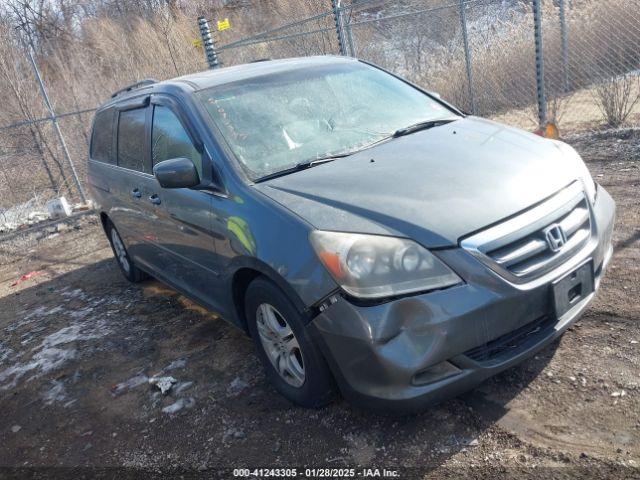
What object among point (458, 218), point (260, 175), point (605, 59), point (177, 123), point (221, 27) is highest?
point (221, 27)

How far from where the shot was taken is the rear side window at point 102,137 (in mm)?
5184

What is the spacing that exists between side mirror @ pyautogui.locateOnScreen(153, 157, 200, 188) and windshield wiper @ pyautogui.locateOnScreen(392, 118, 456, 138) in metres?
1.29

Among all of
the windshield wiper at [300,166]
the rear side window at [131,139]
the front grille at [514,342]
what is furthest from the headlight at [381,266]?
the rear side window at [131,139]

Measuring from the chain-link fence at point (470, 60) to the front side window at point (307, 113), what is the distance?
451 centimetres

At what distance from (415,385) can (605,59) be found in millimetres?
9217

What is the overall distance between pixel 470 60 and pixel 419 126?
20.1 ft

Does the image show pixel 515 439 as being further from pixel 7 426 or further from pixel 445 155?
pixel 7 426

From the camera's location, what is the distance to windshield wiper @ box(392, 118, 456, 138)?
3572mm

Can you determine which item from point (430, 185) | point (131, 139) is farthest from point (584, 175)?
point (131, 139)

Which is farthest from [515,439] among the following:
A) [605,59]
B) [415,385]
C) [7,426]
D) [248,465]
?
[605,59]

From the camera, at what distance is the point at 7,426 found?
3.67 meters

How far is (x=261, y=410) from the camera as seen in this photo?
124 inches

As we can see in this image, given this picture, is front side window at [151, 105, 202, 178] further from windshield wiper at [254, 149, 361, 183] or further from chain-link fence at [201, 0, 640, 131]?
chain-link fence at [201, 0, 640, 131]

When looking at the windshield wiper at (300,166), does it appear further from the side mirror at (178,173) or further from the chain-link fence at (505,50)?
the chain-link fence at (505,50)
